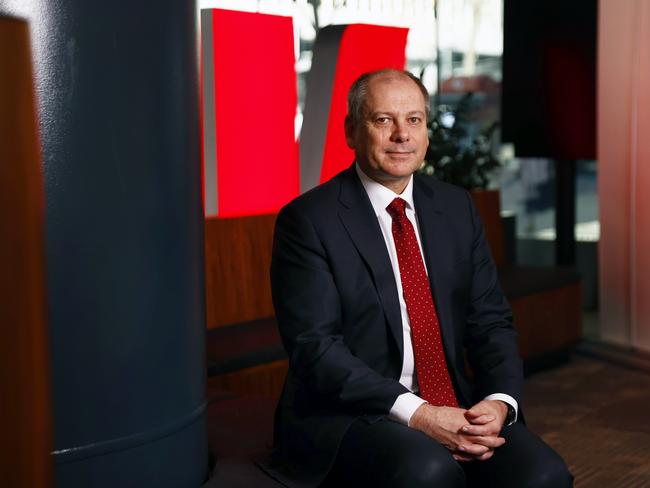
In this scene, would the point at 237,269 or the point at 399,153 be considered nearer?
the point at 399,153

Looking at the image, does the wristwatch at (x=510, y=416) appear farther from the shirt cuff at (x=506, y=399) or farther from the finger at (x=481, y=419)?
the finger at (x=481, y=419)

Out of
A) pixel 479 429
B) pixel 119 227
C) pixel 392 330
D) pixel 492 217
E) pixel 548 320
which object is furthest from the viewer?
pixel 492 217

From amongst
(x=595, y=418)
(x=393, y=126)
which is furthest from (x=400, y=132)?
(x=595, y=418)

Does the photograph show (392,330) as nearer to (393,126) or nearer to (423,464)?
(423,464)

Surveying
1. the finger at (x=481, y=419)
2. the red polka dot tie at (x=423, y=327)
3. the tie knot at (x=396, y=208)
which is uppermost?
the tie knot at (x=396, y=208)

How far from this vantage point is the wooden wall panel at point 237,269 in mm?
4301

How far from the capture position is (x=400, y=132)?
7.77 ft

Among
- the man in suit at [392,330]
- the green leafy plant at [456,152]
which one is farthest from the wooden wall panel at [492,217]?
the man in suit at [392,330]

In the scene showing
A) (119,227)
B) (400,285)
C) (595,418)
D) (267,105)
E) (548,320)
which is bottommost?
(595,418)

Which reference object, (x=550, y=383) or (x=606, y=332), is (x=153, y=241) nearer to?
(x=550, y=383)

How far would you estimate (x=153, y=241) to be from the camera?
6.37 feet

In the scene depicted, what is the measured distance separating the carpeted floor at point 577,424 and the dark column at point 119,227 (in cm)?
35

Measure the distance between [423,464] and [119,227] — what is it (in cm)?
83

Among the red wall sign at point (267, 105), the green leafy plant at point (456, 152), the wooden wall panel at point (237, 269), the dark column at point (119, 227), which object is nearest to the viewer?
the dark column at point (119, 227)
